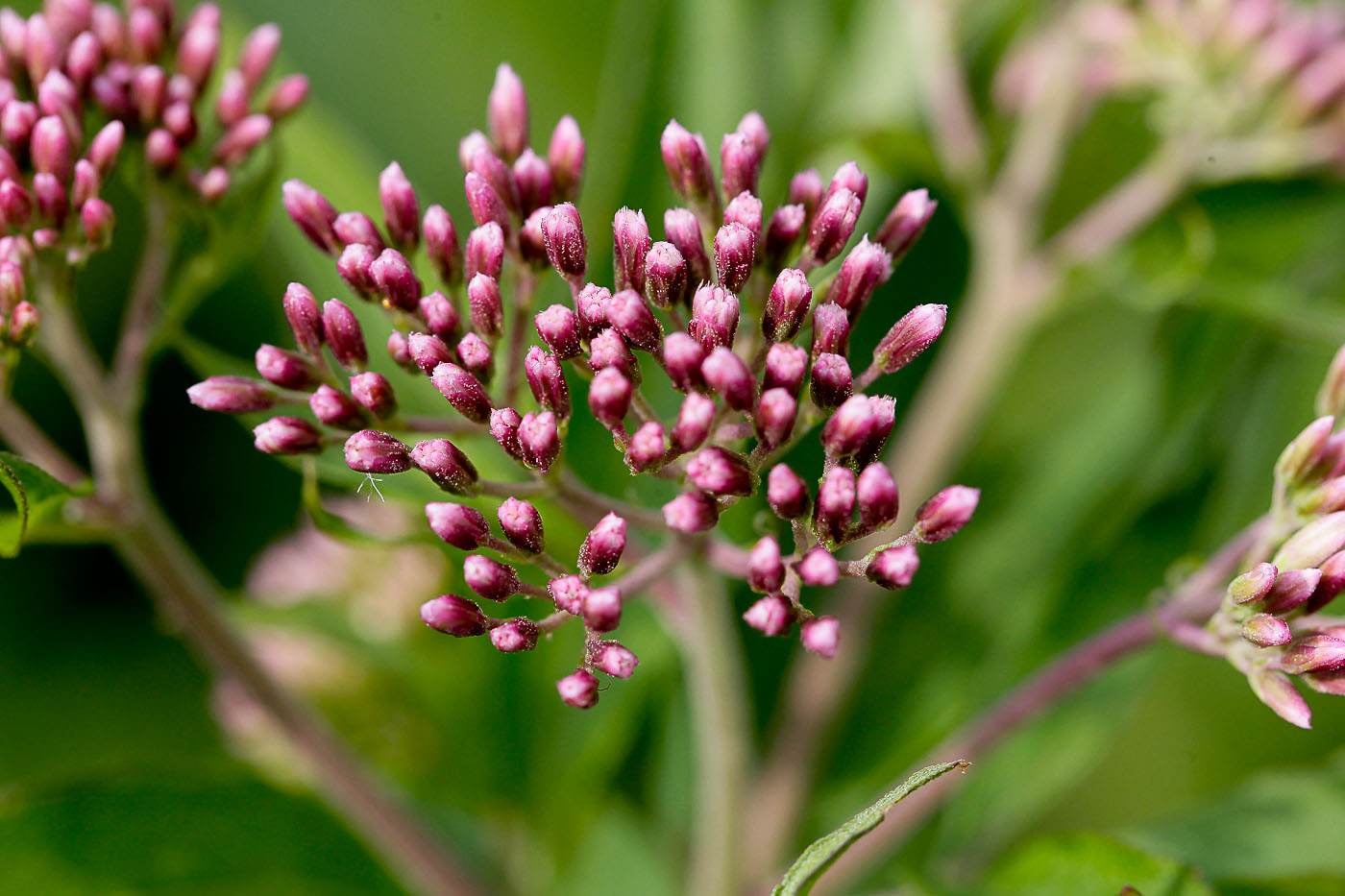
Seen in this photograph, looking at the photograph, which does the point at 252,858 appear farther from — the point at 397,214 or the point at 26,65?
the point at 26,65

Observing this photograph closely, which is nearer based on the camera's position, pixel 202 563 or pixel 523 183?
pixel 523 183

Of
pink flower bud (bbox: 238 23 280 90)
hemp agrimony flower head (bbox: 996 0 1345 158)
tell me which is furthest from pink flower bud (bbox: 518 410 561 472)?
hemp agrimony flower head (bbox: 996 0 1345 158)

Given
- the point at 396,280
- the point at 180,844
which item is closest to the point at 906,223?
the point at 396,280

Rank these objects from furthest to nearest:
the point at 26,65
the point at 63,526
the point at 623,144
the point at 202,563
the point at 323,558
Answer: the point at 202,563
the point at 323,558
the point at 623,144
the point at 26,65
the point at 63,526

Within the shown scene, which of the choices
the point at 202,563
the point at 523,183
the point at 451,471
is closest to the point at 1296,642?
the point at 451,471

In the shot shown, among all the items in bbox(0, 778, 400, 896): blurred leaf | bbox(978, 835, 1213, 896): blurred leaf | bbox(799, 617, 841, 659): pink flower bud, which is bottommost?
bbox(0, 778, 400, 896): blurred leaf

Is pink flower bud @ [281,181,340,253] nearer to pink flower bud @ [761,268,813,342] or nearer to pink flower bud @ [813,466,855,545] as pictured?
pink flower bud @ [761,268,813,342]

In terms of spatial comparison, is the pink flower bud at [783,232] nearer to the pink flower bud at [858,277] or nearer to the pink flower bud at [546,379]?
the pink flower bud at [858,277]

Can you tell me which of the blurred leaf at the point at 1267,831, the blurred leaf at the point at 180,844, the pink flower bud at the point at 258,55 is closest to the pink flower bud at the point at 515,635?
the blurred leaf at the point at 180,844
